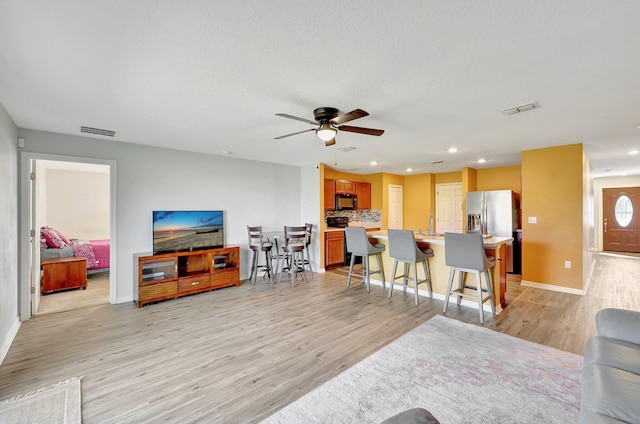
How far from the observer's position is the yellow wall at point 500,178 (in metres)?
6.42

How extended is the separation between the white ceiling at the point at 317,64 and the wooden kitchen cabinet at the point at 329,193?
3133mm

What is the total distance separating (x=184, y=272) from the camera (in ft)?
15.1

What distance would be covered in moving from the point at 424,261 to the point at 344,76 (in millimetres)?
3081

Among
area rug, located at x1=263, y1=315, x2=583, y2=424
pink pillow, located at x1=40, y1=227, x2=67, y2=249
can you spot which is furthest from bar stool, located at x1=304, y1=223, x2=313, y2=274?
pink pillow, located at x1=40, y1=227, x2=67, y2=249

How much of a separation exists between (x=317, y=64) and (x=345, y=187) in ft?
17.1

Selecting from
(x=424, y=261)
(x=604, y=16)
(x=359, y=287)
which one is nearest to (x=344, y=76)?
(x=604, y=16)

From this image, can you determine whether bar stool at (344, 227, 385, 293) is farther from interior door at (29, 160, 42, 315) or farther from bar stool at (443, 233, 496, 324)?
interior door at (29, 160, 42, 315)

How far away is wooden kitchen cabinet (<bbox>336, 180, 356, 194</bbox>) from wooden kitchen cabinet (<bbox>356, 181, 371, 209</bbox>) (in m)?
0.21

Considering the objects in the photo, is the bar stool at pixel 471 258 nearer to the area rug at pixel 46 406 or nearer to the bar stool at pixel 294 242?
the bar stool at pixel 294 242

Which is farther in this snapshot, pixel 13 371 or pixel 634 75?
pixel 13 371

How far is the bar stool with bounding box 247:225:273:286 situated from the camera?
5.13 m

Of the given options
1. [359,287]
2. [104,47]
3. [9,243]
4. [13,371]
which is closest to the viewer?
[104,47]

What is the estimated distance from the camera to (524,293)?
438cm

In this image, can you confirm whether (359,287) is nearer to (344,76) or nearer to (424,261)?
(424,261)
